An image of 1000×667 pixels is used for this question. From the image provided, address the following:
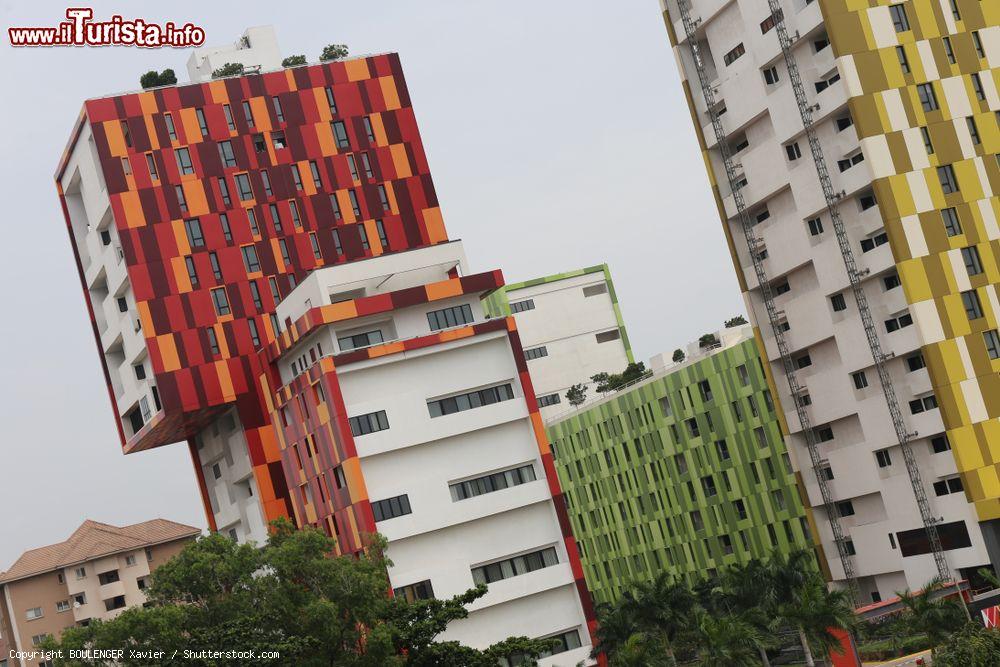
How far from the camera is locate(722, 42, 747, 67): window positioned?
86.6 m

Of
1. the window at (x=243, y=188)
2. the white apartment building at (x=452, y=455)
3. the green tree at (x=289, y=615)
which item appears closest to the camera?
the green tree at (x=289, y=615)

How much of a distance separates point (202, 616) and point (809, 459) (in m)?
43.2

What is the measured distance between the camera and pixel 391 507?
239ft

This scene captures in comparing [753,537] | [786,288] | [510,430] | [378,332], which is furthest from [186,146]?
[753,537]

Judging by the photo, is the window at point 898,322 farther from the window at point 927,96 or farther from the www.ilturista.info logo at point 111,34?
the www.ilturista.info logo at point 111,34

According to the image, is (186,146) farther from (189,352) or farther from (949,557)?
(949,557)

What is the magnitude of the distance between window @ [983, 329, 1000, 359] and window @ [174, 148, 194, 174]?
48.2 meters

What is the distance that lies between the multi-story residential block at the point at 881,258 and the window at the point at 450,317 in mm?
20381

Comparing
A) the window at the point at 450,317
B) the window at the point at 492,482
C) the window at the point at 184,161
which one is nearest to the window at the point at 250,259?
the window at the point at 184,161

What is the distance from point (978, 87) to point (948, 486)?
76.0 feet

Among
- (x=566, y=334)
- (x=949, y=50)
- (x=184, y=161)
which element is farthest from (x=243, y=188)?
(x=566, y=334)

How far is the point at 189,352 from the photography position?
3287 inches

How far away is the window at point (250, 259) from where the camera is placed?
86.4 meters

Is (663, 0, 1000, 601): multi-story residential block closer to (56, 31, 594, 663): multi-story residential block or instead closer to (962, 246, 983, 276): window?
(962, 246, 983, 276): window
